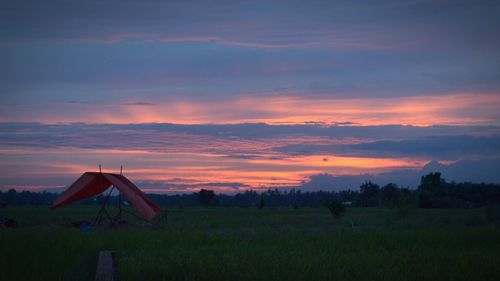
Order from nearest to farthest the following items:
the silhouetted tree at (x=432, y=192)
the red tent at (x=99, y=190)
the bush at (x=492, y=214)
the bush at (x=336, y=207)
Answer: the red tent at (x=99, y=190) → the bush at (x=492, y=214) → the bush at (x=336, y=207) → the silhouetted tree at (x=432, y=192)

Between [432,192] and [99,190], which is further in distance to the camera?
[432,192]

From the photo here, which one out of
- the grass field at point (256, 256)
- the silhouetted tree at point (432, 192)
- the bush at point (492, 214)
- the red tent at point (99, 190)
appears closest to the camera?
the grass field at point (256, 256)

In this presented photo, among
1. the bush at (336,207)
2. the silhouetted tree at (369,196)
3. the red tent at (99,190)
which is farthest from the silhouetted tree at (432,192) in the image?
the red tent at (99,190)

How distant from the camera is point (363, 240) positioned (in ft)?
57.5

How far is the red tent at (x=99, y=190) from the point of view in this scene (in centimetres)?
2253

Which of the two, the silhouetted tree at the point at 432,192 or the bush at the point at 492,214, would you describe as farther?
the silhouetted tree at the point at 432,192

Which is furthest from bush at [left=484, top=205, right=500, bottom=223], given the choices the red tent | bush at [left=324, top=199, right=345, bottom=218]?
the red tent

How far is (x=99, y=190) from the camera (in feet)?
76.5

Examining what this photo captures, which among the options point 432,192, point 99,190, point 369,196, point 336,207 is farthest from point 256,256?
point 369,196

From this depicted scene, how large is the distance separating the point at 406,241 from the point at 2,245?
1092cm

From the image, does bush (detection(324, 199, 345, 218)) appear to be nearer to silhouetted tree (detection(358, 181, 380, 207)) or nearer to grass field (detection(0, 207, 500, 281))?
grass field (detection(0, 207, 500, 281))

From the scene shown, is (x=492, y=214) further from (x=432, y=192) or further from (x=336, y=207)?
(x=432, y=192)

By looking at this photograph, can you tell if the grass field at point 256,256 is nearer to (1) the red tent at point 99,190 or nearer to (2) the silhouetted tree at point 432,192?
(1) the red tent at point 99,190

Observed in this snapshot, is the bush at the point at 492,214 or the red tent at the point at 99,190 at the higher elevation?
the red tent at the point at 99,190
